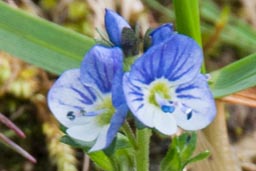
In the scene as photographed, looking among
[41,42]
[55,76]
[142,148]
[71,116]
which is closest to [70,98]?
[71,116]

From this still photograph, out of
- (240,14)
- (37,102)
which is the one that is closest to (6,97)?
(37,102)

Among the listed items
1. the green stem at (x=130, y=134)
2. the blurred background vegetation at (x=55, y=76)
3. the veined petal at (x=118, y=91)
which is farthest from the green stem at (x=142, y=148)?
the blurred background vegetation at (x=55, y=76)

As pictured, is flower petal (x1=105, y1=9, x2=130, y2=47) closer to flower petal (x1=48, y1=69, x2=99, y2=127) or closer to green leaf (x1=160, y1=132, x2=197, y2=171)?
flower petal (x1=48, y1=69, x2=99, y2=127)

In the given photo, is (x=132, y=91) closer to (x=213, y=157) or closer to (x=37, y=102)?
(x=213, y=157)

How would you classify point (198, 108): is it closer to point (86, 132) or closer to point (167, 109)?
point (167, 109)

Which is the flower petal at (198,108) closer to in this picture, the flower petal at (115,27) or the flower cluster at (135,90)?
the flower cluster at (135,90)
